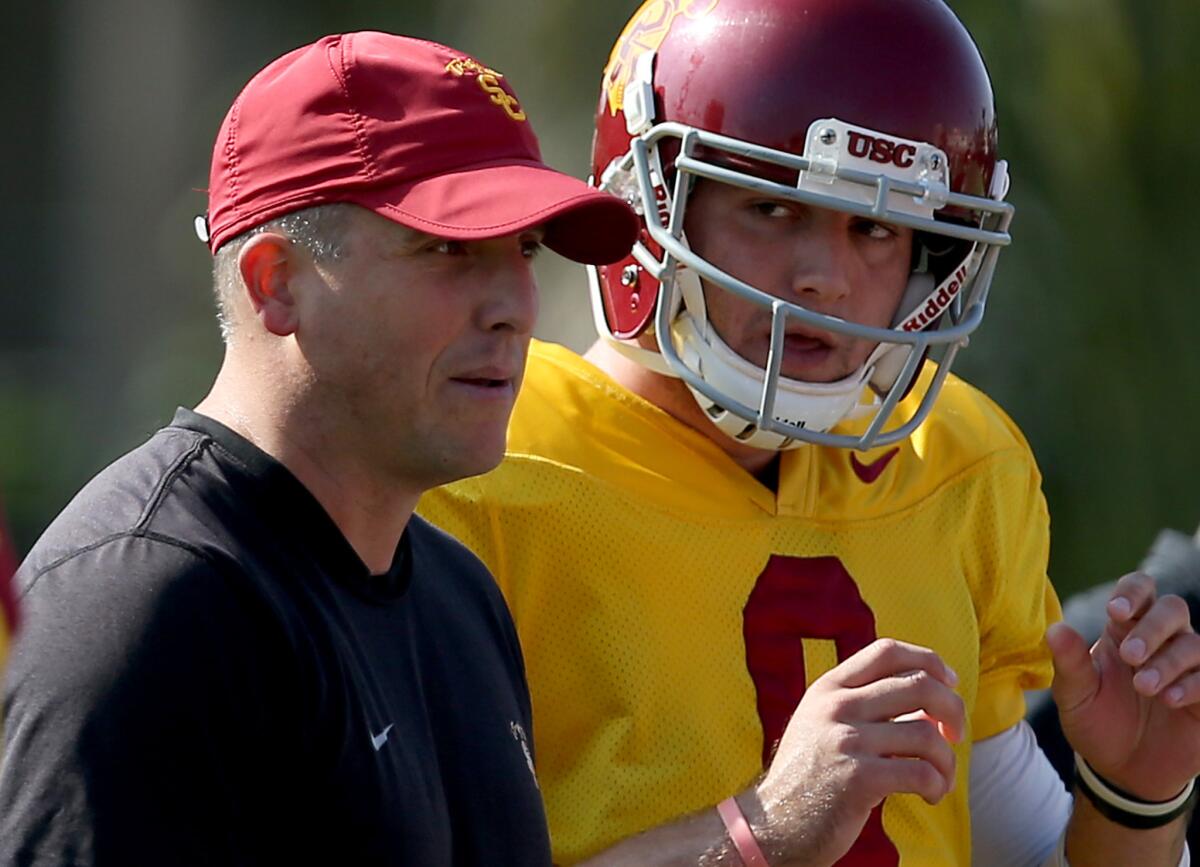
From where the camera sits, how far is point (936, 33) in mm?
2605

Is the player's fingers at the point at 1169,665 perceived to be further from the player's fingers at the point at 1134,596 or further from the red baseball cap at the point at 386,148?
the red baseball cap at the point at 386,148

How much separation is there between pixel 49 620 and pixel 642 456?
3.44ft

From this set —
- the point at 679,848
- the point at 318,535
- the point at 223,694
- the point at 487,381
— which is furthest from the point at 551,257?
the point at 223,694

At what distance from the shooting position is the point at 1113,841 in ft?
8.52

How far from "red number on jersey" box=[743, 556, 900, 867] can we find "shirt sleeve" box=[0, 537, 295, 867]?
34.7 inches

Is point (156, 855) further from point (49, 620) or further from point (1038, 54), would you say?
point (1038, 54)

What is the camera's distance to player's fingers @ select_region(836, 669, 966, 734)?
2115 millimetres

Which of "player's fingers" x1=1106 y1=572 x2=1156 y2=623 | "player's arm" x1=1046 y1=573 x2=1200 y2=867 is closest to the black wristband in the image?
"player's arm" x1=1046 y1=573 x2=1200 y2=867

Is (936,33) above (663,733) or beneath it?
above

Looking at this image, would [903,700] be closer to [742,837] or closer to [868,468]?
[742,837]

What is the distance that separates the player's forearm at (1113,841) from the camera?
102 inches

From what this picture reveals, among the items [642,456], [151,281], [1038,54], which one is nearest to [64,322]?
[151,281]

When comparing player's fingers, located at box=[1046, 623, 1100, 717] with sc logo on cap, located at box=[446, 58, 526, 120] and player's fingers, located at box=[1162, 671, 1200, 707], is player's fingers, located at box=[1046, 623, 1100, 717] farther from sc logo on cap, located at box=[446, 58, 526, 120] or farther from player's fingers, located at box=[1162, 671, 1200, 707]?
sc logo on cap, located at box=[446, 58, 526, 120]

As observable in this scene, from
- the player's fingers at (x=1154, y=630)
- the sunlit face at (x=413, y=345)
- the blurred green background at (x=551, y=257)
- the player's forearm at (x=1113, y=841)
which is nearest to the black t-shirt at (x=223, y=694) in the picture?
the sunlit face at (x=413, y=345)
